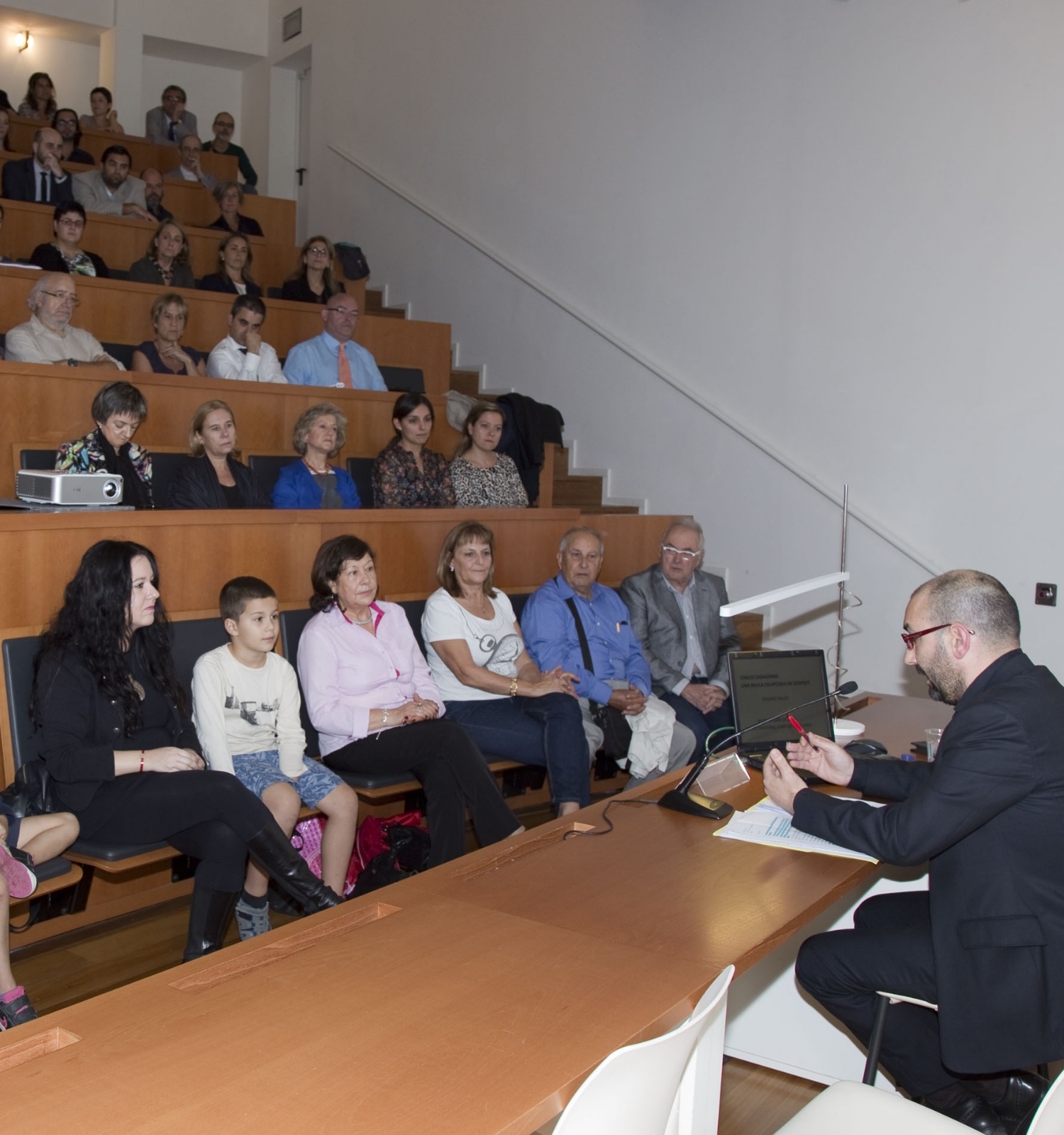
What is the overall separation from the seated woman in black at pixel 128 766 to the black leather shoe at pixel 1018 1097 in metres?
1.39

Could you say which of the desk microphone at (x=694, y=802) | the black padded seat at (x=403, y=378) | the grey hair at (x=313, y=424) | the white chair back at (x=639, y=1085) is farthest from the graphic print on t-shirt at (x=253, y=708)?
the black padded seat at (x=403, y=378)

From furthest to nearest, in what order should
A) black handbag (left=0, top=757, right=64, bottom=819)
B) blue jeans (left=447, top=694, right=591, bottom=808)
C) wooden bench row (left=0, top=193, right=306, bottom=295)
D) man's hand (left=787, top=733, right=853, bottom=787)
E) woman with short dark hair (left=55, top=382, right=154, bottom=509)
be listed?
wooden bench row (left=0, top=193, right=306, bottom=295) → woman with short dark hair (left=55, top=382, right=154, bottom=509) → blue jeans (left=447, top=694, right=591, bottom=808) → black handbag (left=0, top=757, right=64, bottom=819) → man's hand (left=787, top=733, right=853, bottom=787)

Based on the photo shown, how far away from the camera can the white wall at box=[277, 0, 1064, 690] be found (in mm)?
4062

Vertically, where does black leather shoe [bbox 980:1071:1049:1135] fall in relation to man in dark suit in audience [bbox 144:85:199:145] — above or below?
below

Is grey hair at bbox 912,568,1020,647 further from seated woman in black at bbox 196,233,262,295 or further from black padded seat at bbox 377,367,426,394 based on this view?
seated woman in black at bbox 196,233,262,295

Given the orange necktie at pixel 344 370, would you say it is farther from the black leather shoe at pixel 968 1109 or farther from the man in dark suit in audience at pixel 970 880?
the black leather shoe at pixel 968 1109

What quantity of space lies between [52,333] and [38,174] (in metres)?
2.05

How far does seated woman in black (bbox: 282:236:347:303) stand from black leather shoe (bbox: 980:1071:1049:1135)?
188 inches

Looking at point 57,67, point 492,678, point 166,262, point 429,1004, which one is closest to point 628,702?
point 492,678

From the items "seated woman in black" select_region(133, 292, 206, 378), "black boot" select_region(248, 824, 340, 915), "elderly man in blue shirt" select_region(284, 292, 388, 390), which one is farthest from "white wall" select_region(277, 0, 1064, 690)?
"black boot" select_region(248, 824, 340, 915)

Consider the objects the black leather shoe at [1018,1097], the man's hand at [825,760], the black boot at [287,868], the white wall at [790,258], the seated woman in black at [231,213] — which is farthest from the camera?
the seated woman in black at [231,213]

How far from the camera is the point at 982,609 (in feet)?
6.22

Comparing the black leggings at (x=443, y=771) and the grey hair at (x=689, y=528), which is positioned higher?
the grey hair at (x=689, y=528)

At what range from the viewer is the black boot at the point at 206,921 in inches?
97.6
